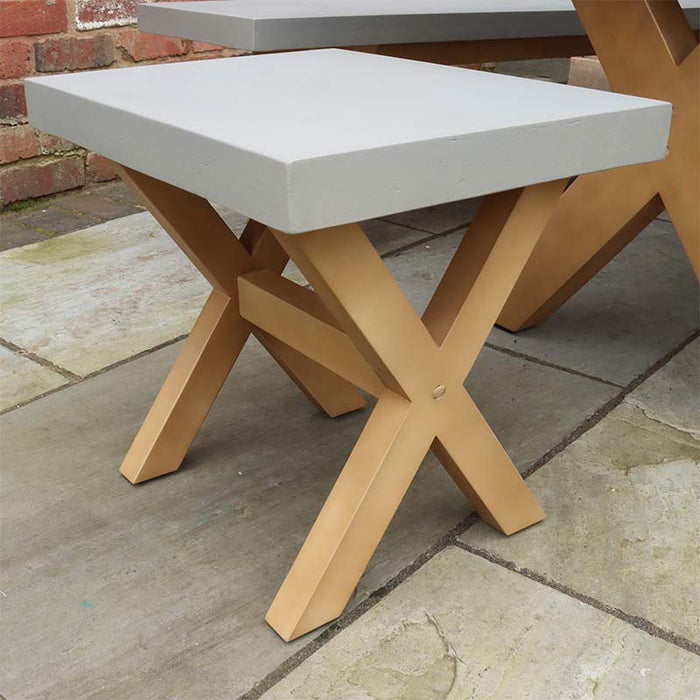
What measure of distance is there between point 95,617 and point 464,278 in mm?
712

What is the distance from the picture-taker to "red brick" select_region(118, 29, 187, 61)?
3.42 metres

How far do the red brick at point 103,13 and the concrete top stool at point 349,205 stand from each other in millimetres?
1978

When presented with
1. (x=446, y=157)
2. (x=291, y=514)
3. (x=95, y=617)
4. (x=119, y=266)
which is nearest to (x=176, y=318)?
(x=119, y=266)

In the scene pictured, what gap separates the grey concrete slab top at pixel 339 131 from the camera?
96 cm

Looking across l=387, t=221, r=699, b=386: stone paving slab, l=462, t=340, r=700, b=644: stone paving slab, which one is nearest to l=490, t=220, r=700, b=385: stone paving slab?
l=387, t=221, r=699, b=386: stone paving slab

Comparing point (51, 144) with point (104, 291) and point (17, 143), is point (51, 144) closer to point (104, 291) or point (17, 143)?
point (17, 143)

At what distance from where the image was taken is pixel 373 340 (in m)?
1.17

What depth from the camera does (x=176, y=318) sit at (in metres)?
2.34

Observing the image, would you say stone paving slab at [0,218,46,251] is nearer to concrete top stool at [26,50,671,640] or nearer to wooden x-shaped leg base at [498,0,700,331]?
concrete top stool at [26,50,671,640]

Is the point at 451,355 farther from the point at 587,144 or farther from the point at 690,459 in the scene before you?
the point at 690,459

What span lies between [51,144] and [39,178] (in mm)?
128

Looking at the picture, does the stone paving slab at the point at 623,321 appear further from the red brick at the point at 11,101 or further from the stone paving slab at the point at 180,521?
the red brick at the point at 11,101

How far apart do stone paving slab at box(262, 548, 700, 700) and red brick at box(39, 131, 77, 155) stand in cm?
245

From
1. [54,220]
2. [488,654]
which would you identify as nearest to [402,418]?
[488,654]
